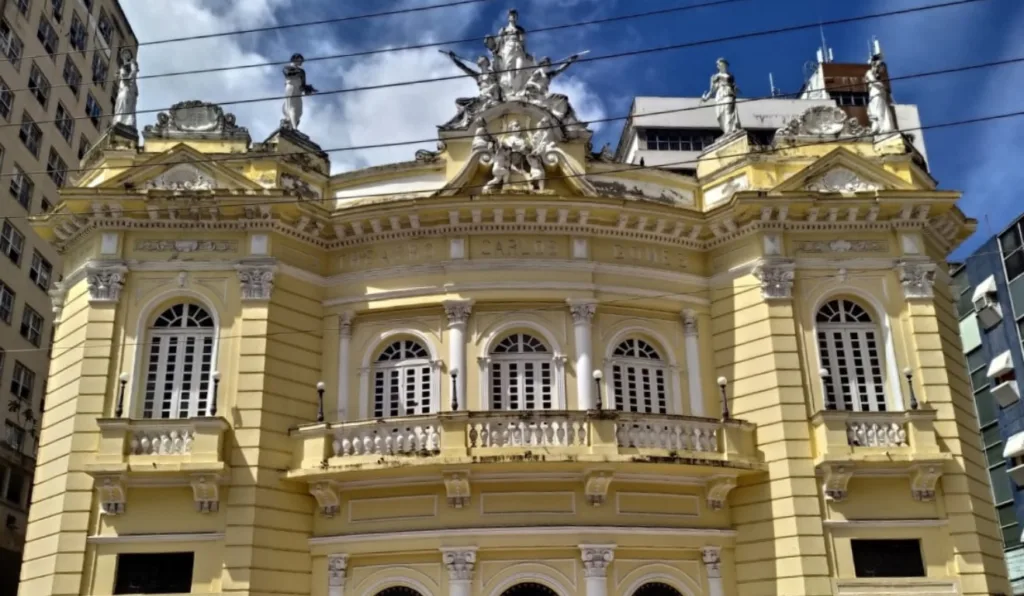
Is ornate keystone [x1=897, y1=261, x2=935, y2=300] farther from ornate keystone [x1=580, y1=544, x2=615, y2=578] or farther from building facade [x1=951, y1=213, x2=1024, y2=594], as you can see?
building facade [x1=951, y1=213, x2=1024, y2=594]

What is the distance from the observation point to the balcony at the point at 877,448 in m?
17.6

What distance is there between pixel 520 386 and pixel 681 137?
94.5 ft

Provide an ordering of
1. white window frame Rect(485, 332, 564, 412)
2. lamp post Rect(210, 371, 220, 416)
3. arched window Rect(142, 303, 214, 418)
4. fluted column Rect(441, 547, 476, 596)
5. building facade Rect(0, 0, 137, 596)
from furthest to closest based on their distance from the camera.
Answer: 1. building facade Rect(0, 0, 137, 596)
2. white window frame Rect(485, 332, 564, 412)
3. arched window Rect(142, 303, 214, 418)
4. lamp post Rect(210, 371, 220, 416)
5. fluted column Rect(441, 547, 476, 596)

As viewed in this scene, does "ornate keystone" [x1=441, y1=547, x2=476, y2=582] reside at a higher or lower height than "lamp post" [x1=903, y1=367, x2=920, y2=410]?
lower

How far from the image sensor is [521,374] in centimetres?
1903

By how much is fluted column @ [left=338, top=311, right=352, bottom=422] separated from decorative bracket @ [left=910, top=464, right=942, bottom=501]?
34.7ft

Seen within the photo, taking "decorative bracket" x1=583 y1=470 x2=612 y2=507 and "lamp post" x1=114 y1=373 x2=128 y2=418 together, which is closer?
"decorative bracket" x1=583 y1=470 x2=612 y2=507

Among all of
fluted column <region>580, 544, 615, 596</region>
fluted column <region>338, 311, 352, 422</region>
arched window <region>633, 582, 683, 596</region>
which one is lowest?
arched window <region>633, 582, 683, 596</region>

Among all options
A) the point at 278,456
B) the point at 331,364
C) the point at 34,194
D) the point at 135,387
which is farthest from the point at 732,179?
the point at 34,194

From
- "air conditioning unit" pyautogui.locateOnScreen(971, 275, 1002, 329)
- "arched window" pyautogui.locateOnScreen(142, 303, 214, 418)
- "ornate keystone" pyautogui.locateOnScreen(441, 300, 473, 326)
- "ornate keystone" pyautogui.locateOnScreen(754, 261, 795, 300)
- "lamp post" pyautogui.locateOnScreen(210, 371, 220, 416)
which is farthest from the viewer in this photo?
"air conditioning unit" pyautogui.locateOnScreen(971, 275, 1002, 329)

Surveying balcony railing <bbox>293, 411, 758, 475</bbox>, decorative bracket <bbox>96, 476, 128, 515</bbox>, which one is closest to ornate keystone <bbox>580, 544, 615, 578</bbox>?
balcony railing <bbox>293, 411, 758, 475</bbox>

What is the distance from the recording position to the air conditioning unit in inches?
1411

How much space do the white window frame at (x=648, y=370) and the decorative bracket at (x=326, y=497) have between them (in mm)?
5472

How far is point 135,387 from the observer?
18.4m
